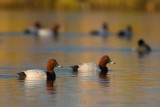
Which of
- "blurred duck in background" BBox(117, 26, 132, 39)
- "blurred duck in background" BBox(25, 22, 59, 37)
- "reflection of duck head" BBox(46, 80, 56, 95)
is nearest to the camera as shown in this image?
"reflection of duck head" BBox(46, 80, 56, 95)

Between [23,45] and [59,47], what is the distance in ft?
8.38

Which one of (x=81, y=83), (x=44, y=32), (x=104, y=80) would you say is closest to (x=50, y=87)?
(x=81, y=83)

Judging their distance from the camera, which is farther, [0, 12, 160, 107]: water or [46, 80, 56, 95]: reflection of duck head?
[46, 80, 56, 95]: reflection of duck head

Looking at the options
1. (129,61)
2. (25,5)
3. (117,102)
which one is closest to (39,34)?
(129,61)

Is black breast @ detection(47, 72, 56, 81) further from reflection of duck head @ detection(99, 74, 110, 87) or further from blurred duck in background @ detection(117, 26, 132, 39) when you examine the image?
blurred duck in background @ detection(117, 26, 132, 39)

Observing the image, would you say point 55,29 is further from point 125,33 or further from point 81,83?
point 81,83

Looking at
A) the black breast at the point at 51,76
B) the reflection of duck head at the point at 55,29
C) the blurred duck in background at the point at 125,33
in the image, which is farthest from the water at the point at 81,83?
the reflection of duck head at the point at 55,29

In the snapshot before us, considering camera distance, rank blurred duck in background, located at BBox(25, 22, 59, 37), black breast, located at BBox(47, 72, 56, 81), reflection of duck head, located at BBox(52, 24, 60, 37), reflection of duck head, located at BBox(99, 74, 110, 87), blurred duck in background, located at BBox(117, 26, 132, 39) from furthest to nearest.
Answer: reflection of duck head, located at BBox(52, 24, 60, 37), blurred duck in background, located at BBox(25, 22, 59, 37), blurred duck in background, located at BBox(117, 26, 132, 39), black breast, located at BBox(47, 72, 56, 81), reflection of duck head, located at BBox(99, 74, 110, 87)

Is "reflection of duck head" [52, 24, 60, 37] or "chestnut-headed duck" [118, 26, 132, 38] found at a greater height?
"reflection of duck head" [52, 24, 60, 37]

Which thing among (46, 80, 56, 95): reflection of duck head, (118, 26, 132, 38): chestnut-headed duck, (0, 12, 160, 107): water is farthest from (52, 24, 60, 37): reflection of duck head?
(46, 80, 56, 95): reflection of duck head

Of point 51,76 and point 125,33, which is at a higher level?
point 125,33

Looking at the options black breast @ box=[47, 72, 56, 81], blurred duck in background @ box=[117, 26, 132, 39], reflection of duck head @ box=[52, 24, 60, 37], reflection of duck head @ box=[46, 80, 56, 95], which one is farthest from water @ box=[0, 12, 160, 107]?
reflection of duck head @ box=[52, 24, 60, 37]

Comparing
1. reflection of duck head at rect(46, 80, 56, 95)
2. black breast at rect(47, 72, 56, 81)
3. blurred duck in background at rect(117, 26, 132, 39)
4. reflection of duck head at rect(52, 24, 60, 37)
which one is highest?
reflection of duck head at rect(52, 24, 60, 37)

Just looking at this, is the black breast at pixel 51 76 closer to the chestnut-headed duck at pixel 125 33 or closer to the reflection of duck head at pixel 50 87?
the reflection of duck head at pixel 50 87
